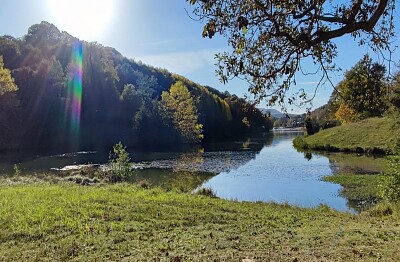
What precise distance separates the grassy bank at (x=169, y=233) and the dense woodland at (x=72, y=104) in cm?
4147

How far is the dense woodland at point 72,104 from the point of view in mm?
57969

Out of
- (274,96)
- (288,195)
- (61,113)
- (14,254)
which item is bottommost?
(288,195)

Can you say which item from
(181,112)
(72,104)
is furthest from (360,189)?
(72,104)

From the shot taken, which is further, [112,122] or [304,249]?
[112,122]

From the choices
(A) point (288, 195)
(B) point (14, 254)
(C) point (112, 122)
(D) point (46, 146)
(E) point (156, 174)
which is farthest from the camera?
(C) point (112, 122)

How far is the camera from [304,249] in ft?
23.0

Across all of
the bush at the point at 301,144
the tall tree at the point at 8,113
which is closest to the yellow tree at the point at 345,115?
the bush at the point at 301,144

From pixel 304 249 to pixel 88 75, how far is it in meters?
73.2

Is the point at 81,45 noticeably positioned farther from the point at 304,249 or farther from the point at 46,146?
the point at 304,249

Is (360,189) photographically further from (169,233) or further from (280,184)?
(169,233)

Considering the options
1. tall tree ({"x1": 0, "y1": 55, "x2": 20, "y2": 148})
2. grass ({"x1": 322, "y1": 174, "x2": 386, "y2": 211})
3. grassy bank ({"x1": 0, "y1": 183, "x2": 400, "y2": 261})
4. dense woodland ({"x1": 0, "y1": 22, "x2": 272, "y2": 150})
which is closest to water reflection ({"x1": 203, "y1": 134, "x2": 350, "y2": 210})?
grass ({"x1": 322, "y1": 174, "x2": 386, "y2": 211})

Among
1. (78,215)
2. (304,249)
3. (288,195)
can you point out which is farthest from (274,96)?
(288,195)

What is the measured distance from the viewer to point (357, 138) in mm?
51219

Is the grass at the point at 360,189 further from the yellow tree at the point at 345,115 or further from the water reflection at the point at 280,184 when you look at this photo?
the yellow tree at the point at 345,115
